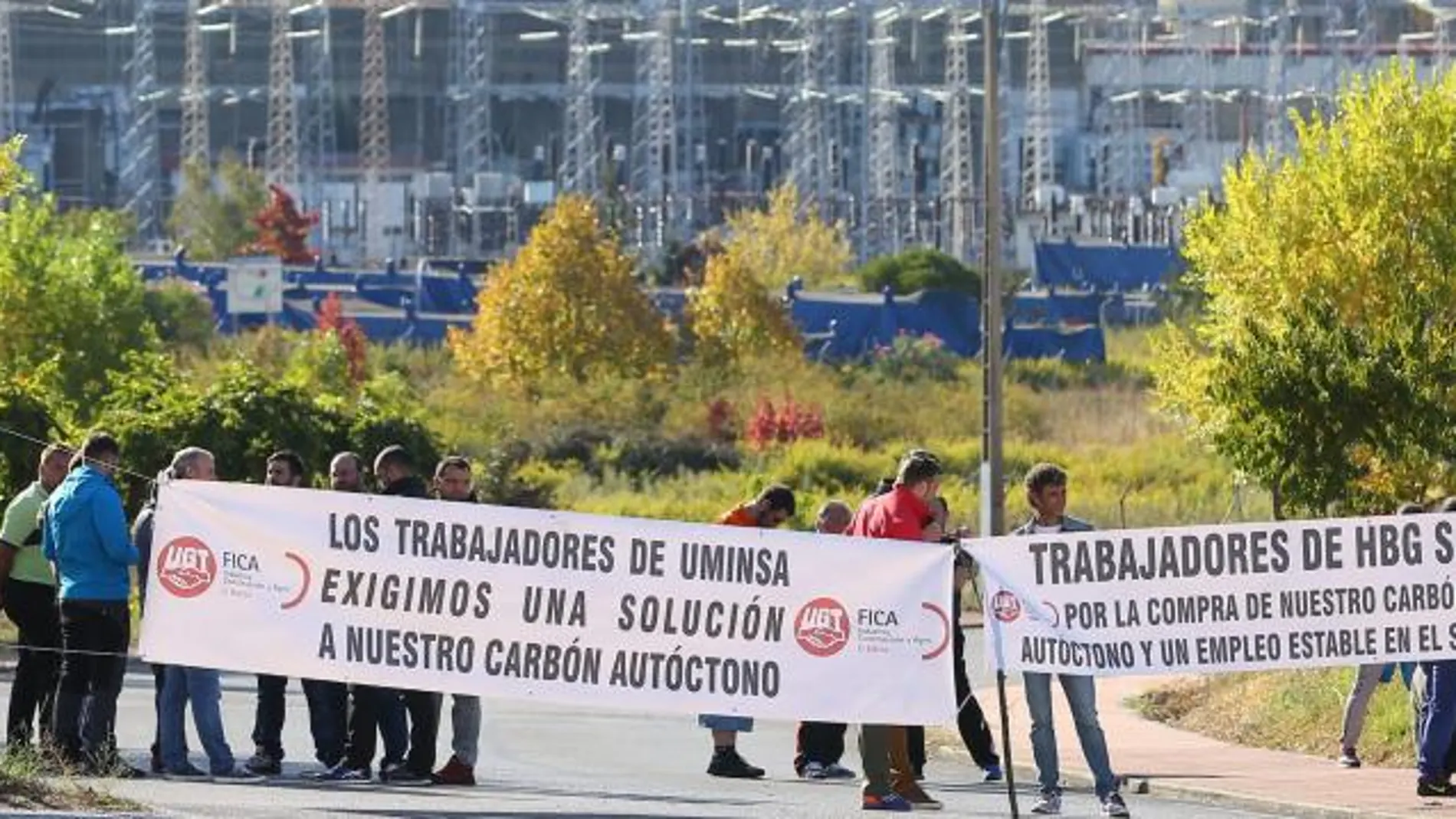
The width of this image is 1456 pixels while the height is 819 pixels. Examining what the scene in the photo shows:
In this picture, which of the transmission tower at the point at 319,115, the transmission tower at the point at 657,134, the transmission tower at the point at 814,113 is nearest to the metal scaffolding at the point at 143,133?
the transmission tower at the point at 319,115

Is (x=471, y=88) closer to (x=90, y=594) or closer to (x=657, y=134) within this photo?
(x=657, y=134)

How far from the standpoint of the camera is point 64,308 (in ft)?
167

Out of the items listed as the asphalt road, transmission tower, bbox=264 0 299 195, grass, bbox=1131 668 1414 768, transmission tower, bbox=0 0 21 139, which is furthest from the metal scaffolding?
the asphalt road

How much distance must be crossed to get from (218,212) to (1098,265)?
1165 inches

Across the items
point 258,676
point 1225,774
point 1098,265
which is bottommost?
point 1098,265

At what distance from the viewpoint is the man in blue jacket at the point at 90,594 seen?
17250 millimetres

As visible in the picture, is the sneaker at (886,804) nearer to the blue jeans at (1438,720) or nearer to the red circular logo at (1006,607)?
the red circular logo at (1006,607)

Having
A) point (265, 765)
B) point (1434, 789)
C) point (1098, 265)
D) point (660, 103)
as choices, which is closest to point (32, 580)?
point (265, 765)

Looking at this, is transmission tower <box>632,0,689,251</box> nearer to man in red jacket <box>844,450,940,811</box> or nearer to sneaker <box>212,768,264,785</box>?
sneaker <box>212,768,264,785</box>

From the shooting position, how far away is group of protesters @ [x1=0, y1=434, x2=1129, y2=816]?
17.1 m

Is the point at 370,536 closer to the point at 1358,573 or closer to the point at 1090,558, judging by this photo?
the point at 1090,558

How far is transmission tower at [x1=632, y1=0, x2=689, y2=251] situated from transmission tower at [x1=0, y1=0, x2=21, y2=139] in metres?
21.6

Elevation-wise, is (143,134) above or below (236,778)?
below

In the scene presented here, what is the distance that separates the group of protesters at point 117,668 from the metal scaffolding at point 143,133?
11772cm
